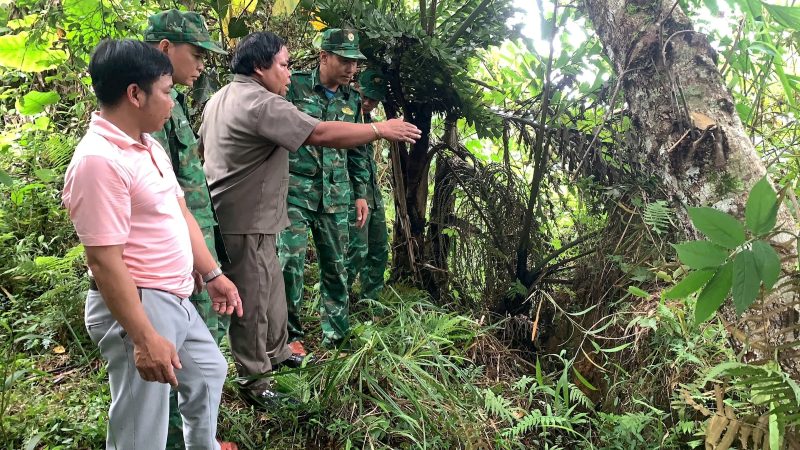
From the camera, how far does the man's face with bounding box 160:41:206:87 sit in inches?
91.8

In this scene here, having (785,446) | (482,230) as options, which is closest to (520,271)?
(482,230)

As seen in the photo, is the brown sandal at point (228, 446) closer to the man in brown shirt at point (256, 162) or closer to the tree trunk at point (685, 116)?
the man in brown shirt at point (256, 162)

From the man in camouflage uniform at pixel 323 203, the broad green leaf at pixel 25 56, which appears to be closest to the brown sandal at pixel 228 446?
the man in camouflage uniform at pixel 323 203

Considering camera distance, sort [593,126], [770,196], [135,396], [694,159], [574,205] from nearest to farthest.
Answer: [770,196] < [135,396] < [694,159] < [593,126] < [574,205]

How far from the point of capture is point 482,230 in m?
4.16

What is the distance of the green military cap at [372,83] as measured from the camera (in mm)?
3902

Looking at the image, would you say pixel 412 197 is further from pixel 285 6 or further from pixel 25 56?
pixel 25 56

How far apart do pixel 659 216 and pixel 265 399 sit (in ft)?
6.79

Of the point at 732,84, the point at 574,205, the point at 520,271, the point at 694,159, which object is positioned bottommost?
the point at 520,271

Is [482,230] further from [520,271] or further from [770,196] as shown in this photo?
[770,196]

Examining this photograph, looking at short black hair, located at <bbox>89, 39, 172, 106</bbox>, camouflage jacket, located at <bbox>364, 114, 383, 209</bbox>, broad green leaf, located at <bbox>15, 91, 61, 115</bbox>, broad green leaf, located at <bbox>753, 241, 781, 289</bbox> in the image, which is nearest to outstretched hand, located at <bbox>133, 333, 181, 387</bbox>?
short black hair, located at <bbox>89, 39, 172, 106</bbox>

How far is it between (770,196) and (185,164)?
2.01m

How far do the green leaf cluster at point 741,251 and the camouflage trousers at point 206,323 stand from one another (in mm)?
1775

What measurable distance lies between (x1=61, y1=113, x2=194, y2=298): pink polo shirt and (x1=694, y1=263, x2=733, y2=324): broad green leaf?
144 centimetres
